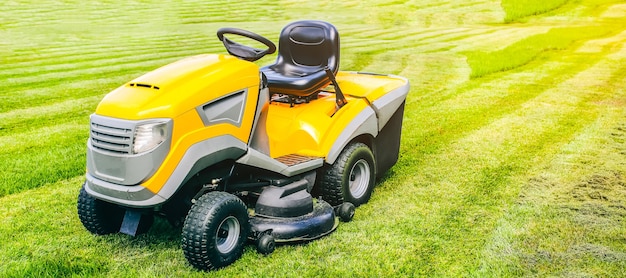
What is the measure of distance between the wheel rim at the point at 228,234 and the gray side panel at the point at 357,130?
3.08 feet

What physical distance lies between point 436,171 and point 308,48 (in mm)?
1754

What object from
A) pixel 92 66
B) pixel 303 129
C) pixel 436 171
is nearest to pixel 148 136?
pixel 303 129

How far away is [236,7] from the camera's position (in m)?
Answer: 32.8

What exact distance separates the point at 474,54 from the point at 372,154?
1052 cm

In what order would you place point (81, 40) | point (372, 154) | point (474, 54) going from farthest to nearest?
point (81, 40), point (474, 54), point (372, 154)

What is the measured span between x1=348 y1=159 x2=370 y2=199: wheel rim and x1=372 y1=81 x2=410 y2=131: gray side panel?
14.8 inches

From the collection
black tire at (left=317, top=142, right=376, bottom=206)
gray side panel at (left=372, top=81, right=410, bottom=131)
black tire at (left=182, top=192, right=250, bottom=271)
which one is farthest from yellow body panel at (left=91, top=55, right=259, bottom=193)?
gray side panel at (left=372, top=81, right=410, bottom=131)

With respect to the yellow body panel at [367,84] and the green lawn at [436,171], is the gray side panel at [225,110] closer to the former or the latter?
the green lawn at [436,171]

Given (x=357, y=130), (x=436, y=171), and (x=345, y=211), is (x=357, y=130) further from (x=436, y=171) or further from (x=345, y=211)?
(x=436, y=171)

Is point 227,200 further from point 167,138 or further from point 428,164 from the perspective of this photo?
point 428,164

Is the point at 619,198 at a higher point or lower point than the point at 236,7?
higher

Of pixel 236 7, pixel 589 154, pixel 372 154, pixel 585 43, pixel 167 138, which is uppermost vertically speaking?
pixel 167 138

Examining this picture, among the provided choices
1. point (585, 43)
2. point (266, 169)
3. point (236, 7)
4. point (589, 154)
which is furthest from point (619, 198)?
point (236, 7)

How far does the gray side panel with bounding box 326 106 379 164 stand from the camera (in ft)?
14.7
